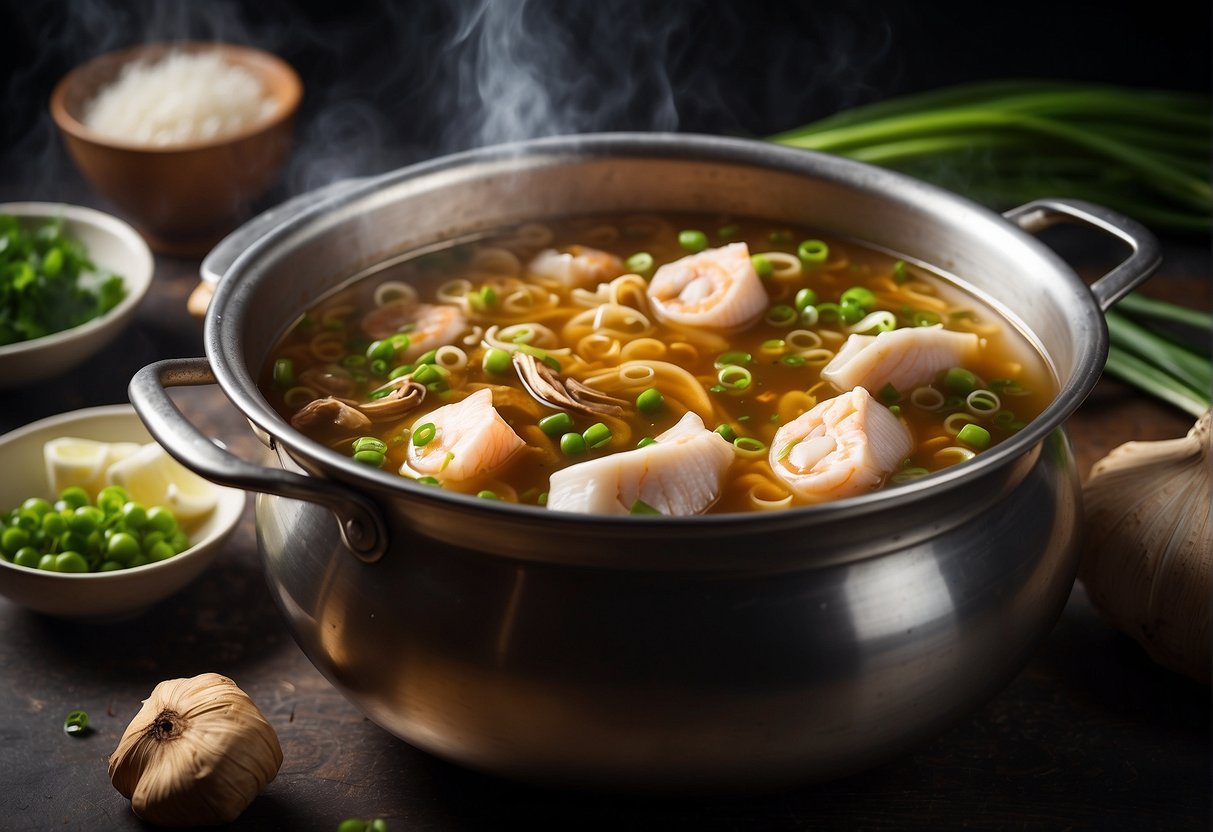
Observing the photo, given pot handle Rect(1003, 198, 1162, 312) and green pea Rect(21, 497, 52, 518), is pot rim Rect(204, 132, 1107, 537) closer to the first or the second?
pot handle Rect(1003, 198, 1162, 312)

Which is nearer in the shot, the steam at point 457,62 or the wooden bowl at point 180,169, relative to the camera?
the wooden bowl at point 180,169

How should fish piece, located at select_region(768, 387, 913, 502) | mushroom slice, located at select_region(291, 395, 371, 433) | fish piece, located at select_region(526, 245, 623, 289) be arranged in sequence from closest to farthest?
fish piece, located at select_region(768, 387, 913, 502)
mushroom slice, located at select_region(291, 395, 371, 433)
fish piece, located at select_region(526, 245, 623, 289)

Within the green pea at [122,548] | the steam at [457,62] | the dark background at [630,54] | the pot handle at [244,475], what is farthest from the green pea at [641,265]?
the dark background at [630,54]

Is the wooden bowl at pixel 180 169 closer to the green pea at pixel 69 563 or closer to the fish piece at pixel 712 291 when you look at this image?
the green pea at pixel 69 563

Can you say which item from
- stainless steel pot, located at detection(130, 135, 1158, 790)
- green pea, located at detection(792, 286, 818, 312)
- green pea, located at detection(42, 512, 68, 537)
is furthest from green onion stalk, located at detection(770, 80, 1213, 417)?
green pea, located at detection(42, 512, 68, 537)

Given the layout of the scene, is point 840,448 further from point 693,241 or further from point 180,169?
point 180,169
